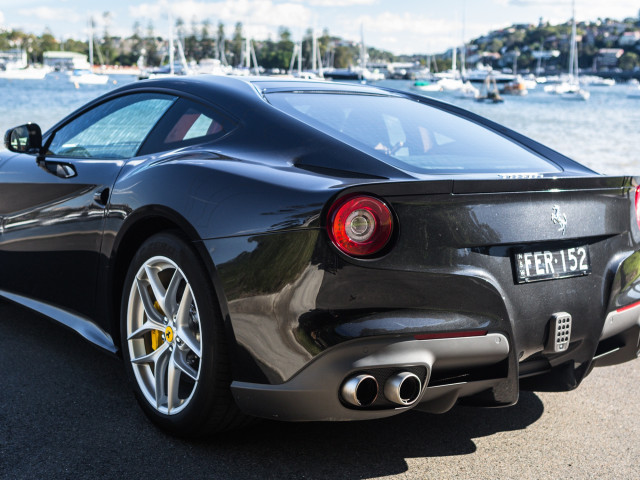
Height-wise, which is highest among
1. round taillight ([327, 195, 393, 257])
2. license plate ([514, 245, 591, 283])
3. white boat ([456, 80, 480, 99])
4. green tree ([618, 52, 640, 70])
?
green tree ([618, 52, 640, 70])

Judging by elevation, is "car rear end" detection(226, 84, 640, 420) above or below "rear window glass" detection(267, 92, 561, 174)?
below

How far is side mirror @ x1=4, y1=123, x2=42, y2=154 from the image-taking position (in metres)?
4.07

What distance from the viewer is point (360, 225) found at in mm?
2346

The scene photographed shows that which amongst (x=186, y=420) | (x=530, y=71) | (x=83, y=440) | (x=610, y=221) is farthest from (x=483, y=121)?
(x=530, y=71)

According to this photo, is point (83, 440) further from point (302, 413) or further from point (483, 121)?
point (483, 121)

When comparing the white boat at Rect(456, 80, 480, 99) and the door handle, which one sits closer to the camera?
the door handle

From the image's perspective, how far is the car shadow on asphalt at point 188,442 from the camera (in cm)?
268

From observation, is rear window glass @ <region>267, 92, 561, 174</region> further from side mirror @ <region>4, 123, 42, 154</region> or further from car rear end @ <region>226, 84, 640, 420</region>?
side mirror @ <region>4, 123, 42, 154</region>

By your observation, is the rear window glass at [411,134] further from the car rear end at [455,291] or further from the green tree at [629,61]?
the green tree at [629,61]

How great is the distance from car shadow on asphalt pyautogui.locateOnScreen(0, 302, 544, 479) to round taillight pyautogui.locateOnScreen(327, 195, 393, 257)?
0.83 metres

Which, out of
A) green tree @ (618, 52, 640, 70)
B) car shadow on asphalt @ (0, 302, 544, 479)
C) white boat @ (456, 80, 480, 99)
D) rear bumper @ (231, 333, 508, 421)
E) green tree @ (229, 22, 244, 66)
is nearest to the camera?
rear bumper @ (231, 333, 508, 421)

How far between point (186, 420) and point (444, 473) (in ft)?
2.98

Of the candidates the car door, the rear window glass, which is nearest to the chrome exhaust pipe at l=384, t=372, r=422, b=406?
the rear window glass

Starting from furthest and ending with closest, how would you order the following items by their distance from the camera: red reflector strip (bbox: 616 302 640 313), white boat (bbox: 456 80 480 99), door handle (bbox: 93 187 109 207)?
1. white boat (bbox: 456 80 480 99)
2. door handle (bbox: 93 187 109 207)
3. red reflector strip (bbox: 616 302 640 313)
